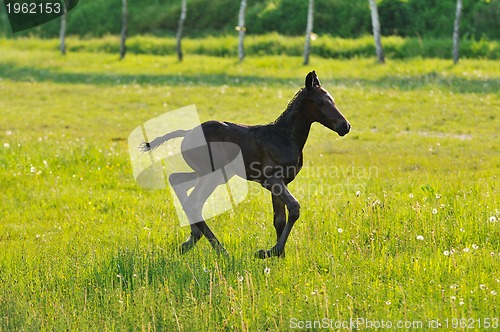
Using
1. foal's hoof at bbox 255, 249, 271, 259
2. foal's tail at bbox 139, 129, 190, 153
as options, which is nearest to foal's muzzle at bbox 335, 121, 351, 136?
foal's hoof at bbox 255, 249, 271, 259

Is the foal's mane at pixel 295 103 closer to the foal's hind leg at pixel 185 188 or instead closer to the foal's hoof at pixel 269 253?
the foal's hind leg at pixel 185 188

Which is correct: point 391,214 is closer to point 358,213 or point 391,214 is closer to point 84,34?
point 358,213

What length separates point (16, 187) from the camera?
13.4 meters

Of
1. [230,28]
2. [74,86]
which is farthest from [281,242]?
[230,28]

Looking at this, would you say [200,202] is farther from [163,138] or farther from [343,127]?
[343,127]

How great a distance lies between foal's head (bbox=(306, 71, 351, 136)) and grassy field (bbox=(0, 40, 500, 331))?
144 cm

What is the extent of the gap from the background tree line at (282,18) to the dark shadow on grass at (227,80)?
357 inches

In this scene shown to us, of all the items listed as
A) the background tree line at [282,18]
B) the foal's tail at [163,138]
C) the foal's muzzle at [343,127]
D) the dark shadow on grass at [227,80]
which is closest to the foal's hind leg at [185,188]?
the foal's tail at [163,138]

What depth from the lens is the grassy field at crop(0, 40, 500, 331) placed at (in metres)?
7.27

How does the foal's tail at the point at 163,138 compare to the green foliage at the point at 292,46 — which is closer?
the foal's tail at the point at 163,138

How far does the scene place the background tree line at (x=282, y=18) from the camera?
38375 mm

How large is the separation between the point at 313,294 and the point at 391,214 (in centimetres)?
337

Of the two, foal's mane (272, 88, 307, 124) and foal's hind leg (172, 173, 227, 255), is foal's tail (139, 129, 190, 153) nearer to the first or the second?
foal's hind leg (172, 173, 227, 255)

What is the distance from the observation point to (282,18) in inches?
1702
